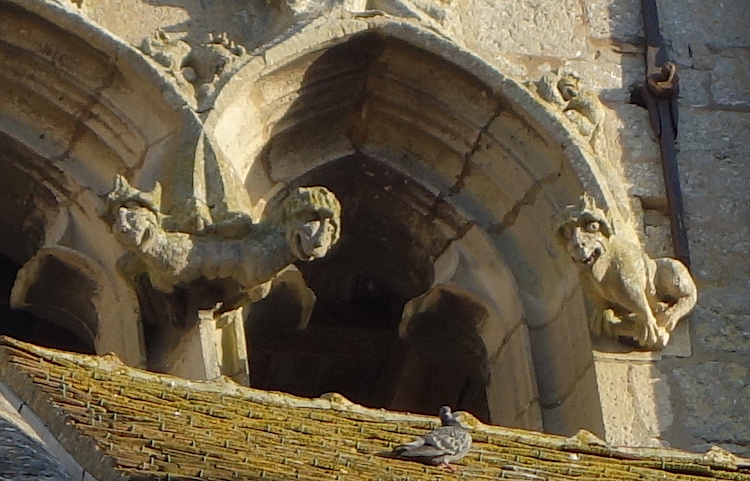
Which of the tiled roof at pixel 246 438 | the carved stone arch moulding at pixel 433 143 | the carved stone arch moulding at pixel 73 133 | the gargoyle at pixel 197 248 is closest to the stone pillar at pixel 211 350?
the gargoyle at pixel 197 248

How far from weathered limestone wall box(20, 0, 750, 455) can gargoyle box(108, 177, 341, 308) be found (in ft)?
3.00

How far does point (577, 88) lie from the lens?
458 inches

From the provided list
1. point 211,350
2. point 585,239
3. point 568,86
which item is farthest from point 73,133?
point 585,239

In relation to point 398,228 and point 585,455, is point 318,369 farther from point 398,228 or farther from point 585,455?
Answer: point 585,455

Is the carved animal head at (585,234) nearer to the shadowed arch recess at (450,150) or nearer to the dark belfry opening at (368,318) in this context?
the shadowed arch recess at (450,150)

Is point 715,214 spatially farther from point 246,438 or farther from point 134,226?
point 246,438

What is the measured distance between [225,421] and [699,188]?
2914 millimetres

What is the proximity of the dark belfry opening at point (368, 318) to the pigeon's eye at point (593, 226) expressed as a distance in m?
0.75

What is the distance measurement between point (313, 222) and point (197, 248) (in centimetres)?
45

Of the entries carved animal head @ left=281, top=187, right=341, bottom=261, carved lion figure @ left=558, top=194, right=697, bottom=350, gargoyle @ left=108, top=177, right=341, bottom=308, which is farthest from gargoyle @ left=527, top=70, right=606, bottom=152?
carved animal head @ left=281, top=187, right=341, bottom=261

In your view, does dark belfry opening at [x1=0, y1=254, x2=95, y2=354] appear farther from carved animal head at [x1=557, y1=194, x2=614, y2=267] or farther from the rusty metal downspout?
the rusty metal downspout

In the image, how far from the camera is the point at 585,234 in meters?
11.0

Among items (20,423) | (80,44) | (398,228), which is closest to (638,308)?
(398,228)

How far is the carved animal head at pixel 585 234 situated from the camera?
10.9m
